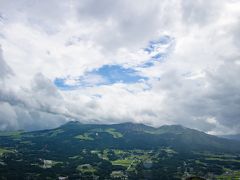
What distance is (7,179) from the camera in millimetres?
197375

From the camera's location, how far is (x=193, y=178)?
73562mm

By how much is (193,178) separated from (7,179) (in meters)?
162

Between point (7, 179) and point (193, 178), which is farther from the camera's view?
point (7, 179)

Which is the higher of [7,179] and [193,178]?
[193,178]
